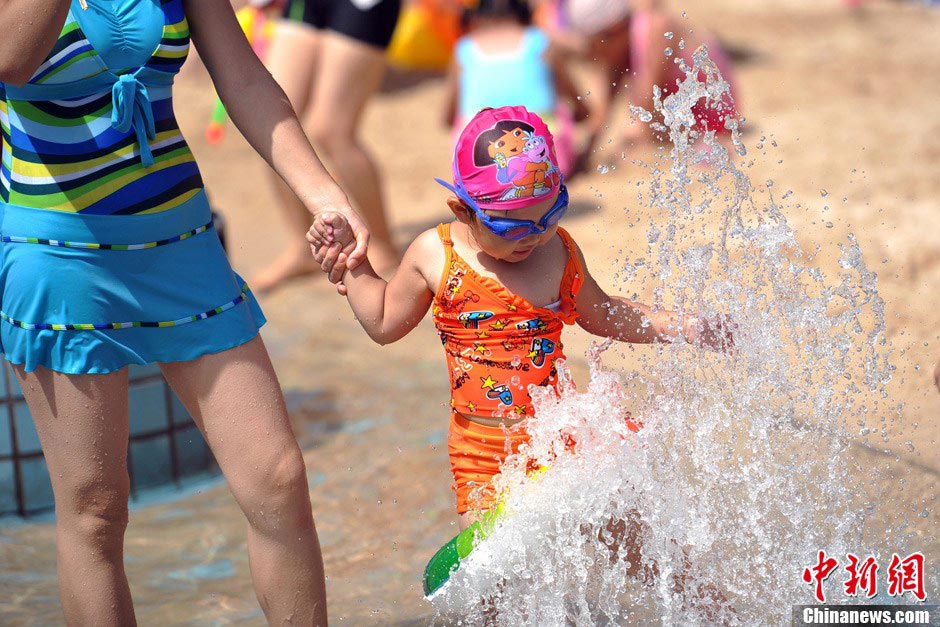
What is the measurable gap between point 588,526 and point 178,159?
119 centimetres

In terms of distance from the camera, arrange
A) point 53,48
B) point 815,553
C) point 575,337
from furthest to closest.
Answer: point 575,337, point 815,553, point 53,48

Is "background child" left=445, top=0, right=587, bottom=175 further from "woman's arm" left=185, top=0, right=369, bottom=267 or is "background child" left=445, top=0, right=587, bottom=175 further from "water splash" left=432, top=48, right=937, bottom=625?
"woman's arm" left=185, top=0, right=369, bottom=267

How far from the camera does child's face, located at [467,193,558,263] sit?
101 inches

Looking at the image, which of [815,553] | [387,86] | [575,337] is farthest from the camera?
[387,86]

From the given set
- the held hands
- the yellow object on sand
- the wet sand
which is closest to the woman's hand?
the held hands

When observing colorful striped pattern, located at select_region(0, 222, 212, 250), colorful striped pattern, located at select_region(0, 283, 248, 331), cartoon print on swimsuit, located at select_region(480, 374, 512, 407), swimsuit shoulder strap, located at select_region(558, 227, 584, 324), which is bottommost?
cartoon print on swimsuit, located at select_region(480, 374, 512, 407)

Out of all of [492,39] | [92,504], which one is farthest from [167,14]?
[492,39]

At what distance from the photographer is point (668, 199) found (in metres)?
2.92

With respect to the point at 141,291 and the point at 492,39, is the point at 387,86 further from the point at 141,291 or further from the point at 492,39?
the point at 141,291

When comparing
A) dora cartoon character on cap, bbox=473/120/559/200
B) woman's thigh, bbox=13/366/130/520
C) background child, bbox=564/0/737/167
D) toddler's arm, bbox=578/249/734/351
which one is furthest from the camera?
background child, bbox=564/0/737/167

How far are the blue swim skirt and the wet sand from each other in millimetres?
1101

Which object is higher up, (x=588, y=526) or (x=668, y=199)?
(x=668, y=199)

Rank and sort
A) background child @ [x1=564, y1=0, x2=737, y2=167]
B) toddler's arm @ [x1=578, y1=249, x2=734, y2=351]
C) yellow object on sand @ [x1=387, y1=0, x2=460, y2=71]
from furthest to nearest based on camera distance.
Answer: yellow object on sand @ [x1=387, y1=0, x2=460, y2=71]
background child @ [x1=564, y1=0, x2=737, y2=167]
toddler's arm @ [x1=578, y1=249, x2=734, y2=351]

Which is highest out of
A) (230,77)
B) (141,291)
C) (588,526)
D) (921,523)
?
(230,77)
